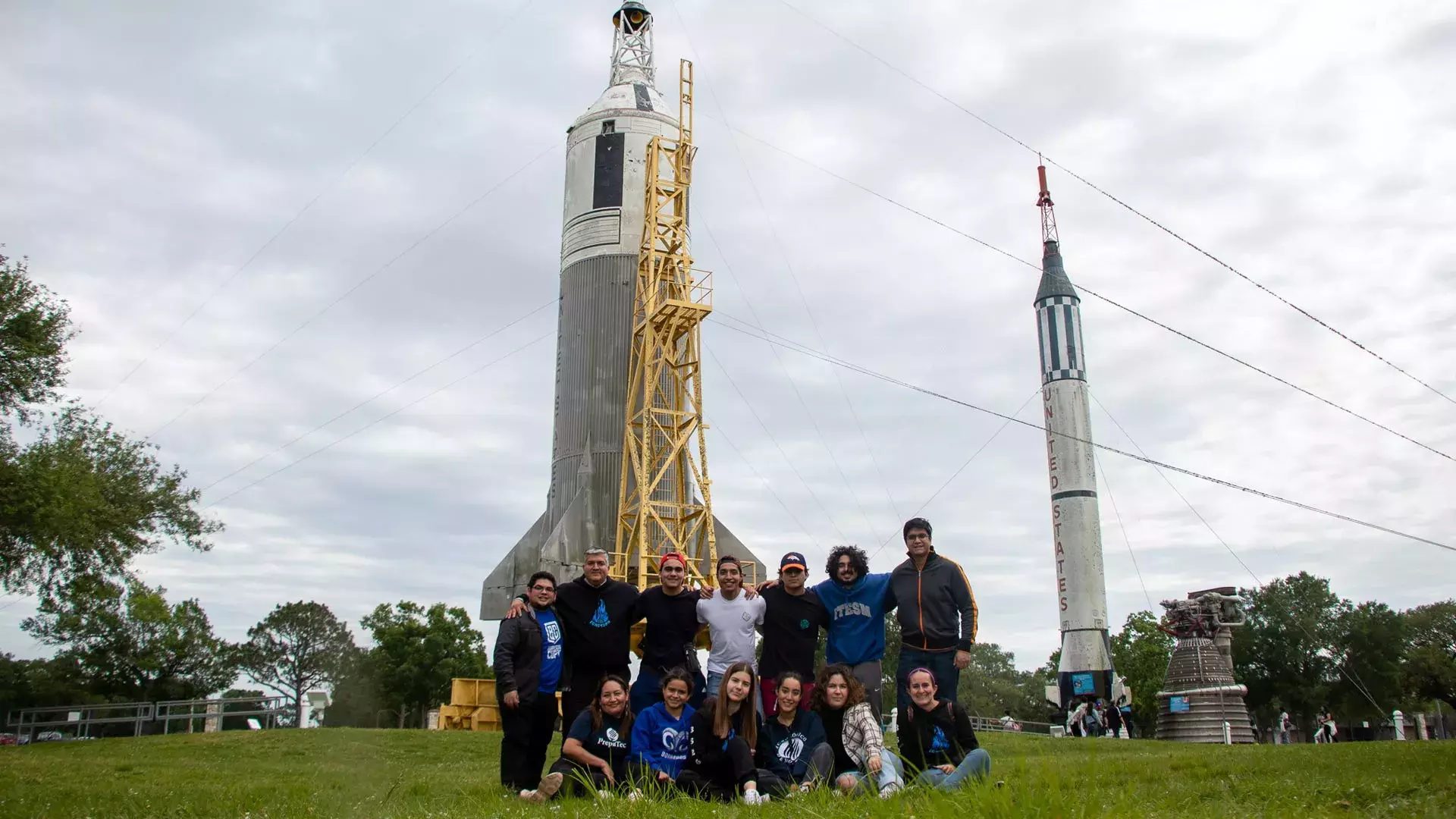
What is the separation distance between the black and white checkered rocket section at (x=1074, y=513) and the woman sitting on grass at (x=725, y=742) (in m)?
24.5

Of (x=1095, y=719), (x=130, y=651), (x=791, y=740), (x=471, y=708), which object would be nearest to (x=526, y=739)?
(x=791, y=740)

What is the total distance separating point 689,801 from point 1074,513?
27.6 metres

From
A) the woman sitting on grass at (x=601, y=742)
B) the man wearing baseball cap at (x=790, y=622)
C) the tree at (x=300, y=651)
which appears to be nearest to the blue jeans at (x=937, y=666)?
the man wearing baseball cap at (x=790, y=622)

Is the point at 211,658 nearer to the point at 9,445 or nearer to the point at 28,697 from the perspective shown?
the point at 9,445

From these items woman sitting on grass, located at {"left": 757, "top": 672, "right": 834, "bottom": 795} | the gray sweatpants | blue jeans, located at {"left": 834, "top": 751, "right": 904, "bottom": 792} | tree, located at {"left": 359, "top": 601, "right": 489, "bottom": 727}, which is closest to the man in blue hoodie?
the gray sweatpants

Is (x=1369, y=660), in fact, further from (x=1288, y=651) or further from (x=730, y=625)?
(x=730, y=625)

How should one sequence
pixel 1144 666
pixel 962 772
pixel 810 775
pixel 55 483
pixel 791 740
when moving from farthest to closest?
pixel 1144 666 < pixel 55 483 < pixel 791 740 < pixel 810 775 < pixel 962 772

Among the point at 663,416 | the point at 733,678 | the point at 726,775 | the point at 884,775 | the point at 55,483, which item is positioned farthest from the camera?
the point at 663,416

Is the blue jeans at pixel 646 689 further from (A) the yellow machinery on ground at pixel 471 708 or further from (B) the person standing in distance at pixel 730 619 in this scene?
(A) the yellow machinery on ground at pixel 471 708

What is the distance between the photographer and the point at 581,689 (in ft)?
26.4

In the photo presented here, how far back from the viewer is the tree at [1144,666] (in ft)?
177

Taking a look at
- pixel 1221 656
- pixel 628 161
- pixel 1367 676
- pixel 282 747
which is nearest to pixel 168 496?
pixel 282 747

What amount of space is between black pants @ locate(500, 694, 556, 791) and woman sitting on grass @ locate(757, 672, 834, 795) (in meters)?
1.81

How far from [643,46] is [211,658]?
28.3 metres
